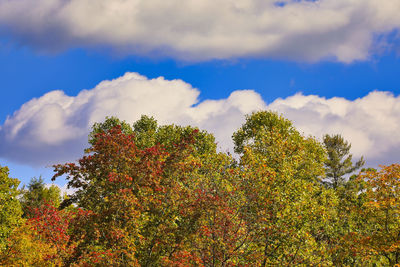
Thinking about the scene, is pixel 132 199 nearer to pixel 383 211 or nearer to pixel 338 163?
pixel 383 211

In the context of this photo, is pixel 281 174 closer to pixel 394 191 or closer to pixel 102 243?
pixel 394 191

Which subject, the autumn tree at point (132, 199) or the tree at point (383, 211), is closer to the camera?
the autumn tree at point (132, 199)

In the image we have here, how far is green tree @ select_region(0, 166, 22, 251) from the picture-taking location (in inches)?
1328

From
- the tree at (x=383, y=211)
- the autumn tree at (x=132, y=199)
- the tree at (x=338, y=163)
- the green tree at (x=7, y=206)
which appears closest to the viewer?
the autumn tree at (x=132, y=199)

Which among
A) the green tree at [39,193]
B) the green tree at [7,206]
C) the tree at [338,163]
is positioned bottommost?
the green tree at [7,206]

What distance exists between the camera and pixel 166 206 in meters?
18.8

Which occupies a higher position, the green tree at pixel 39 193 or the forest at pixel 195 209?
the green tree at pixel 39 193

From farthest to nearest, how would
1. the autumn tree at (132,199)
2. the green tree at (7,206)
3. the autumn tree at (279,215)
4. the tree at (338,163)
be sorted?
the tree at (338,163)
the green tree at (7,206)
the autumn tree at (279,215)
the autumn tree at (132,199)

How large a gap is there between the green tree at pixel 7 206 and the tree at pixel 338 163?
50.2 meters

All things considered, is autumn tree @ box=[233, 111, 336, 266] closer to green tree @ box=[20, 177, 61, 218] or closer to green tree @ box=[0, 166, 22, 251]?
green tree @ box=[0, 166, 22, 251]

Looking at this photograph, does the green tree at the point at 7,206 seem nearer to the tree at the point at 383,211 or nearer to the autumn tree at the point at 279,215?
the autumn tree at the point at 279,215

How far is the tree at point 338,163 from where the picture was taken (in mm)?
69688

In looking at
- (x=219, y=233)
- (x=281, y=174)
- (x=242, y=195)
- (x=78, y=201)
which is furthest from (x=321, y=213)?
(x=78, y=201)

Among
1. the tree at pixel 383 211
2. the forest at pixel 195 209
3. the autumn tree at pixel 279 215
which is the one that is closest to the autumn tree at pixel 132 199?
the forest at pixel 195 209
